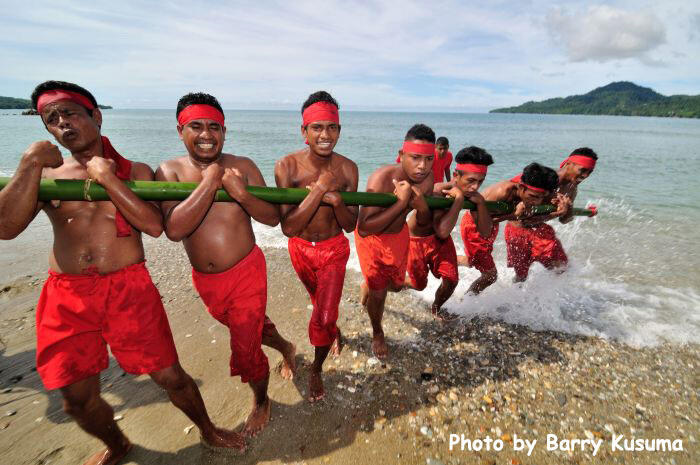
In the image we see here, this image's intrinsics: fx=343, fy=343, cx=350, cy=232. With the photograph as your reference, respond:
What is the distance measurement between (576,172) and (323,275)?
3981mm

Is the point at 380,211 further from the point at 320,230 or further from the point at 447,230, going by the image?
the point at 447,230

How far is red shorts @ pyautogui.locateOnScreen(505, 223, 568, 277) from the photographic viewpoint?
4871 millimetres

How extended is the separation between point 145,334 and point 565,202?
15.3ft

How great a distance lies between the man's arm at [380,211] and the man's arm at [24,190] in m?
2.20

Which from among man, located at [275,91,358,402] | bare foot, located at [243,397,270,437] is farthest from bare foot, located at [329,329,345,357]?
bare foot, located at [243,397,270,437]

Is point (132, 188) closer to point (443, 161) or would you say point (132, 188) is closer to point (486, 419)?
point (486, 419)

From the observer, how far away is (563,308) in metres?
4.84

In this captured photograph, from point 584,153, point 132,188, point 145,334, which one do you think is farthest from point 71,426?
point 584,153

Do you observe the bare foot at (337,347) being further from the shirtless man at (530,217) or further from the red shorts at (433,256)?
the shirtless man at (530,217)

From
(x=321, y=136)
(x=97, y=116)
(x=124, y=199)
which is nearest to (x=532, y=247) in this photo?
(x=321, y=136)

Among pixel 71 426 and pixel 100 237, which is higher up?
pixel 100 237

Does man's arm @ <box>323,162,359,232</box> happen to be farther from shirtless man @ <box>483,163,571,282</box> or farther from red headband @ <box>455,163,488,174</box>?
shirtless man @ <box>483,163,571,282</box>

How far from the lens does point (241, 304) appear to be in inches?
104

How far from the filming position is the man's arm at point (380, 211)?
9.32 ft
